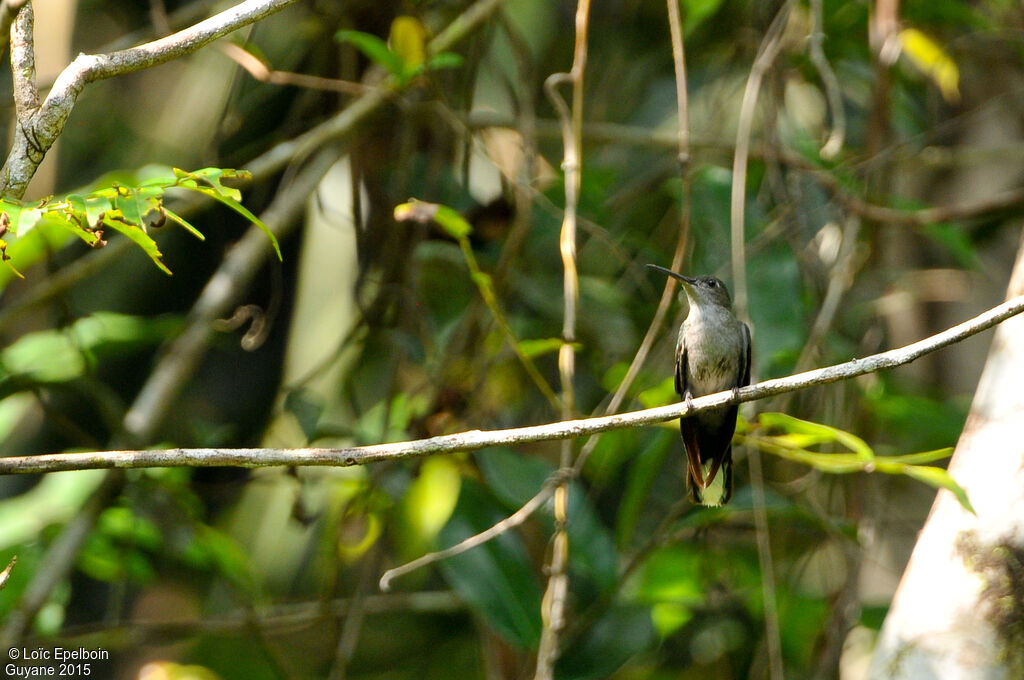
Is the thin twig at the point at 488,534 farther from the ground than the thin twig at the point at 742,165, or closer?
closer

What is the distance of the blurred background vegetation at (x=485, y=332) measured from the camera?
151 inches

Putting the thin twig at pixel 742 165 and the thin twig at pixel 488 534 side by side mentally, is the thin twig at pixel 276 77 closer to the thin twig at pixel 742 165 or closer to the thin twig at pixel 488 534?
the thin twig at pixel 742 165

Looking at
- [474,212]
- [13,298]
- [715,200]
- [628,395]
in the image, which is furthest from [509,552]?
[13,298]

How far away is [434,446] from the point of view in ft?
6.52

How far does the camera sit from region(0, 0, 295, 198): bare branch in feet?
5.83

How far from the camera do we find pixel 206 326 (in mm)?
3930

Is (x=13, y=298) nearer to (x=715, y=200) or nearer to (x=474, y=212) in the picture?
(x=474, y=212)

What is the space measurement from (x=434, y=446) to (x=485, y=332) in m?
2.28

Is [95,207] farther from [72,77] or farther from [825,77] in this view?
[825,77]

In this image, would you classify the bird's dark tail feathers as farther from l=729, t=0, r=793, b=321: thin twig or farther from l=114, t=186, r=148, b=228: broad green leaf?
l=114, t=186, r=148, b=228: broad green leaf

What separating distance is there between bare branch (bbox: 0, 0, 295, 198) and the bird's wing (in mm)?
2450

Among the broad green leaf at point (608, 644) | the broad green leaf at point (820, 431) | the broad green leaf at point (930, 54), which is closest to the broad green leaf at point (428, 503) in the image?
the broad green leaf at point (608, 644)

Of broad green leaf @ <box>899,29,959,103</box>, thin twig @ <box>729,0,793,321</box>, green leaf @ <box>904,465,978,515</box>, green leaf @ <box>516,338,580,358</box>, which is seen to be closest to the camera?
green leaf @ <box>904,465,978,515</box>

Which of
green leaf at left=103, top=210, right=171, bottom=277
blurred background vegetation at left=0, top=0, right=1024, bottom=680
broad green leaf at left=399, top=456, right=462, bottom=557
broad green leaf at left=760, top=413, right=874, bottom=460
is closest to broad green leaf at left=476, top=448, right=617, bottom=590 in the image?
blurred background vegetation at left=0, top=0, right=1024, bottom=680
